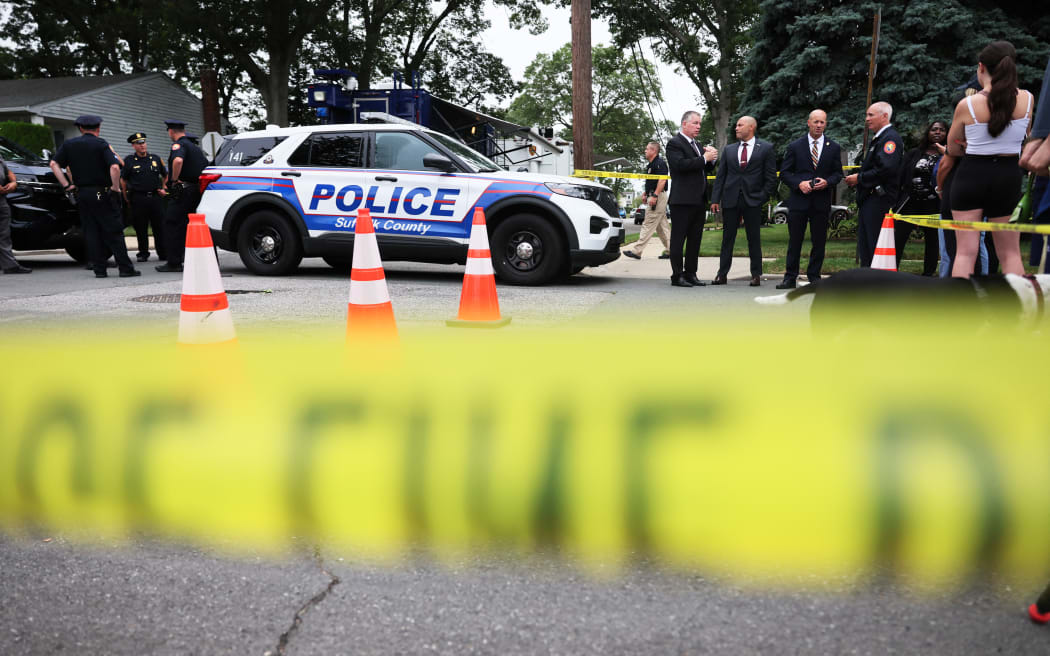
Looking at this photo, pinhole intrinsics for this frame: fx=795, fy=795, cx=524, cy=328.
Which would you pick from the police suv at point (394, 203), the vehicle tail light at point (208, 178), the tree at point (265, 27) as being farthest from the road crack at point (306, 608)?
the tree at point (265, 27)

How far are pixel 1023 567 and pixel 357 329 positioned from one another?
264 centimetres

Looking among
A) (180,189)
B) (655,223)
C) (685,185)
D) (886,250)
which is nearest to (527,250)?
(685,185)

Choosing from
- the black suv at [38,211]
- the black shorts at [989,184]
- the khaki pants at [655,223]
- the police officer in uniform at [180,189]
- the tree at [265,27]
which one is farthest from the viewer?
the tree at [265,27]

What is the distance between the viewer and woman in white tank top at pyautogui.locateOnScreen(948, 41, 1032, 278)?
4.68m

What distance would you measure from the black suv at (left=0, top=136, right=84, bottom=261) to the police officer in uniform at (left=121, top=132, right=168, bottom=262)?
0.89 metres

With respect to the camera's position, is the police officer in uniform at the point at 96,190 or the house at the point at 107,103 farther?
the house at the point at 107,103

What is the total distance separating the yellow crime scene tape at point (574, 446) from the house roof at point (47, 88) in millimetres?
32943

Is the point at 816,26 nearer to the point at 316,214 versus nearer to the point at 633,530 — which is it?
the point at 316,214

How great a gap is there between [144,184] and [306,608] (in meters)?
10.7

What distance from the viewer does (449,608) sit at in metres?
1.90

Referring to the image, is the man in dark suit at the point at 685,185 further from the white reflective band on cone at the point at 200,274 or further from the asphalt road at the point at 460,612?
the asphalt road at the point at 460,612

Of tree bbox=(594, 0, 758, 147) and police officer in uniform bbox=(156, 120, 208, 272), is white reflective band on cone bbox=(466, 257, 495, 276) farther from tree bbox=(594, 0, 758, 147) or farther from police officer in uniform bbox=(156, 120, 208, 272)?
tree bbox=(594, 0, 758, 147)

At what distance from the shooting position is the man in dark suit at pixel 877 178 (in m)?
7.53

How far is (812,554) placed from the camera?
1681 mm
